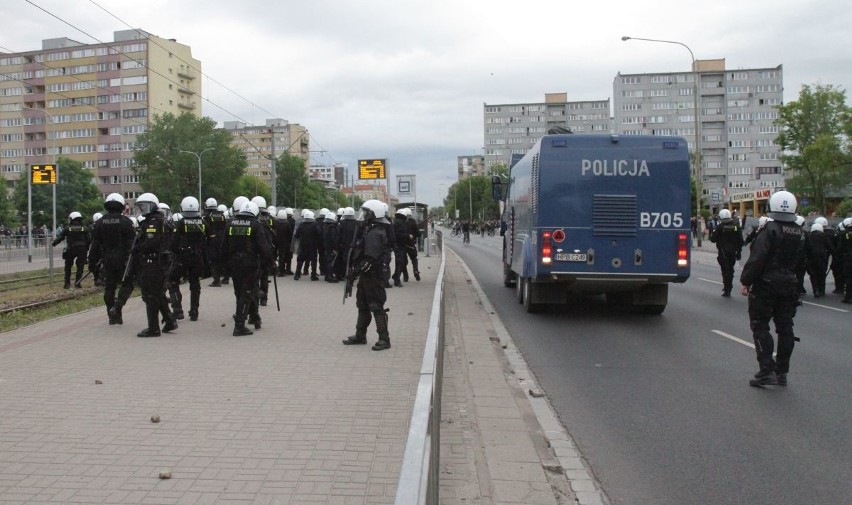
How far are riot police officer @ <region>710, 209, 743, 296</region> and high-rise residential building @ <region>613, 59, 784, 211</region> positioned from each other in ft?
347

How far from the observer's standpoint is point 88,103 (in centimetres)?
9619

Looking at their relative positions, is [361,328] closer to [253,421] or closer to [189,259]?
[253,421]

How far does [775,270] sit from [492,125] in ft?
510

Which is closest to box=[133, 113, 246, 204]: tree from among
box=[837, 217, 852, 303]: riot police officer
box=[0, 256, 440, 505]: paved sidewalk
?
box=[837, 217, 852, 303]: riot police officer

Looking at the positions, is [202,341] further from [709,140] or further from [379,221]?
[709,140]

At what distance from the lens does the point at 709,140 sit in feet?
395

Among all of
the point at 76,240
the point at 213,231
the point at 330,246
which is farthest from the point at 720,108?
the point at 213,231

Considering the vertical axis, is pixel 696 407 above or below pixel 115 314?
below

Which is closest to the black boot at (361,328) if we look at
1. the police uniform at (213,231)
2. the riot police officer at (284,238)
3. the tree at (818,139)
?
the police uniform at (213,231)

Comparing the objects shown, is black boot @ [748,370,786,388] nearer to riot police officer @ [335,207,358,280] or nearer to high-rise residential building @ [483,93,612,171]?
riot police officer @ [335,207,358,280]

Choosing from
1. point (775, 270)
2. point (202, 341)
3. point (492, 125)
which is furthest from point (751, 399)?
point (492, 125)

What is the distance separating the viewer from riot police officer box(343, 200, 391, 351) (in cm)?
872

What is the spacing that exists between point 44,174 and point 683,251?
31.1 meters

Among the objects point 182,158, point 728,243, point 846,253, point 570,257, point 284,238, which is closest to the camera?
point 570,257
